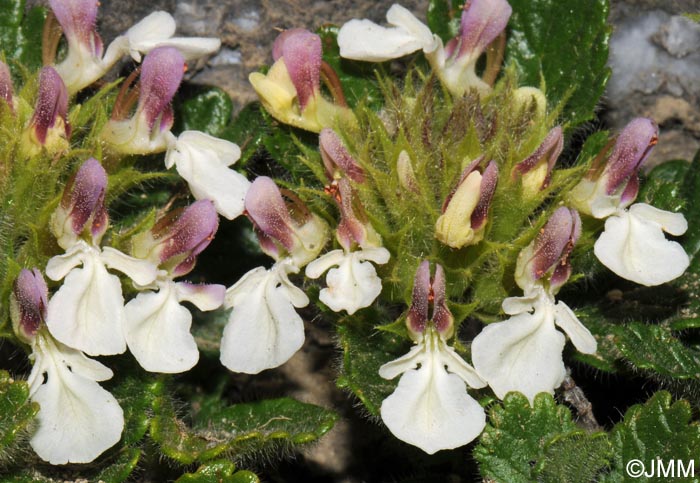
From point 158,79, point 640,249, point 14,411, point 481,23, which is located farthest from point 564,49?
point 14,411

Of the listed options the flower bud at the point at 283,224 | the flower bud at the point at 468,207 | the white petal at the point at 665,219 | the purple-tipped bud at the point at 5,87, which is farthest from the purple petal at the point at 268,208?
the white petal at the point at 665,219

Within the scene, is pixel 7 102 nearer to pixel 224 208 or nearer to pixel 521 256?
pixel 224 208

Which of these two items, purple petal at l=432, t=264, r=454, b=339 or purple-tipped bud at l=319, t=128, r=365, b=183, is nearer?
purple petal at l=432, t=264, r=454, b=339

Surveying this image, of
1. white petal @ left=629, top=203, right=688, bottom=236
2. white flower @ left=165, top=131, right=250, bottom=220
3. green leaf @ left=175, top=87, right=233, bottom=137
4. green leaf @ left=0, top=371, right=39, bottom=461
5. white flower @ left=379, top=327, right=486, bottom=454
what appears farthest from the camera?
green leaf @ left=175, top=87, right=233, bottom=137

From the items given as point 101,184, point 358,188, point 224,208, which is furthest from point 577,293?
point 101,184

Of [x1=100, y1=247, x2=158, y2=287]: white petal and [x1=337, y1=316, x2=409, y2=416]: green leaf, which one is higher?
[x1=100, y1=247, x2=158, y2=287]: white petal

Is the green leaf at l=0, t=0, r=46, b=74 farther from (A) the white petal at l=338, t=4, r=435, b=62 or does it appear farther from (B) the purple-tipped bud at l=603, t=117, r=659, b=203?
(B) the purple-tipped bud at l=603, t=117, r=659, b=203

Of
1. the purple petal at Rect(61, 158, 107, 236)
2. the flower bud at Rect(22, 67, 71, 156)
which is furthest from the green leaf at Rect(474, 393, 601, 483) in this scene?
the flower bud at Rect(22, 67, 71, 156)
